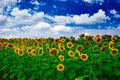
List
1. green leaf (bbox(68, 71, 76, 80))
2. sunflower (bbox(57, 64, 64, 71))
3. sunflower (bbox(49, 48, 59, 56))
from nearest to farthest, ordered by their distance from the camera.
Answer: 1. green leaf (bbox(68, 71, 76, 80))
2. sunflower (bbox(57, 64, 64, 71))
3. sunflower (bbox(49, 48, 59, 56))

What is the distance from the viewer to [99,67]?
22.0 feet

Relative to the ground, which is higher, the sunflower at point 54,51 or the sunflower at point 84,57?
the sunflower at point 54,51

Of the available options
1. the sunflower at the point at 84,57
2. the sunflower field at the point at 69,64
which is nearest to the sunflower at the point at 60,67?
the sunflower field at the point at 69,64

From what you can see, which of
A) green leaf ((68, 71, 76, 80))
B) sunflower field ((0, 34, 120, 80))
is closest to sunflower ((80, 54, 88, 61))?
sunflower field ((0, 34, 120, 80))

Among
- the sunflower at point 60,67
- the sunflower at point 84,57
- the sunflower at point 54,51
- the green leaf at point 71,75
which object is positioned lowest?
the green leaf at point 71,75

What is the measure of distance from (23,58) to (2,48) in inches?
112

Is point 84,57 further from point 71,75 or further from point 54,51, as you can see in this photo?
point 54,51

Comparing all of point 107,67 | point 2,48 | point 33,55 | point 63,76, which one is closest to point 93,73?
point 107,67

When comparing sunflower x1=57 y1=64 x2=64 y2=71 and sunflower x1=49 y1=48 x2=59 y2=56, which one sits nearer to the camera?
sunflower x1=57 y1=64 x2=64 y2=71

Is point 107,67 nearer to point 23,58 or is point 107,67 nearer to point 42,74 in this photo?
point 42,74

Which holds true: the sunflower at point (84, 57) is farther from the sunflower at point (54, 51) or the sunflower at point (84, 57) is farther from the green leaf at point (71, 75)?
the sunflower at point (54, 51)

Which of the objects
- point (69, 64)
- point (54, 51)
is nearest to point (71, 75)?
point (69, 64)

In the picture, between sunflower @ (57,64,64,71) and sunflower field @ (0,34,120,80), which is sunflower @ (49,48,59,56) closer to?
sunflower field @ (0,34,120,80)

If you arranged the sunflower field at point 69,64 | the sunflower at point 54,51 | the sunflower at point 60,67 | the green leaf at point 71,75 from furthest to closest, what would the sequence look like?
the sunflower at point 54,51
the sunflower at point 60,67
the green leaf at point 71,75
the sunflower field at point 69,64
